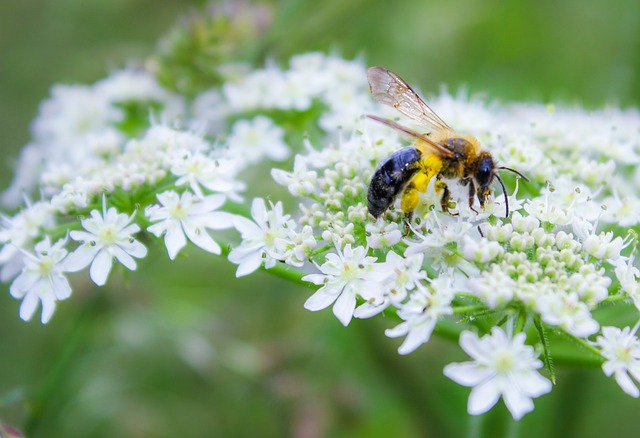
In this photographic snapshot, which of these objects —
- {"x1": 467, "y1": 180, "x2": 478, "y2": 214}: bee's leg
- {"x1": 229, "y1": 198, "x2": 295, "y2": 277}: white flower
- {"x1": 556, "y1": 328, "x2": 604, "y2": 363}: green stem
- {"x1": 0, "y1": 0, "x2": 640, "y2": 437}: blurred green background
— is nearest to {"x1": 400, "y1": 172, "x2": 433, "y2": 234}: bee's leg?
{"x1": 467, "y1": 180, "x2": 478, "y2": 214}: bee's leg

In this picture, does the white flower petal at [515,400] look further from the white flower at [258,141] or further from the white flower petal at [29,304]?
the white flower at [258,141]

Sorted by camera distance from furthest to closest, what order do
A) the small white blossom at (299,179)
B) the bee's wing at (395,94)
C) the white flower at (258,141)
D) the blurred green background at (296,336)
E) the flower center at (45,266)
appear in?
1. the blurred green background at (296,336)
2. the white flower at (258,141)
3. the bee's wing at (395,94)
4. the small white blossom at (299,179)
5. the flower center at (45,266)

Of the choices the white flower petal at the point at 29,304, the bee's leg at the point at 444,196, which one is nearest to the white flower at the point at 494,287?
the bee's leg at the point at 444,196

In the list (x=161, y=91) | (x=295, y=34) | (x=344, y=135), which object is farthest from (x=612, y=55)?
(x=161, y=91)

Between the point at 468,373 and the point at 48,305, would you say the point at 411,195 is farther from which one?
the point at 48,305

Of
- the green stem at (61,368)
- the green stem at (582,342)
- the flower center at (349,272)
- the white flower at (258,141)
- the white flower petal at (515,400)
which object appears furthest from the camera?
the white flower at (258,141)

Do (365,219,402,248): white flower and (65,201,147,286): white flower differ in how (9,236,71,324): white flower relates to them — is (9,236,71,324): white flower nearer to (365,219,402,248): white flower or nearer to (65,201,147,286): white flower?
(65,201,147,286): white flower
